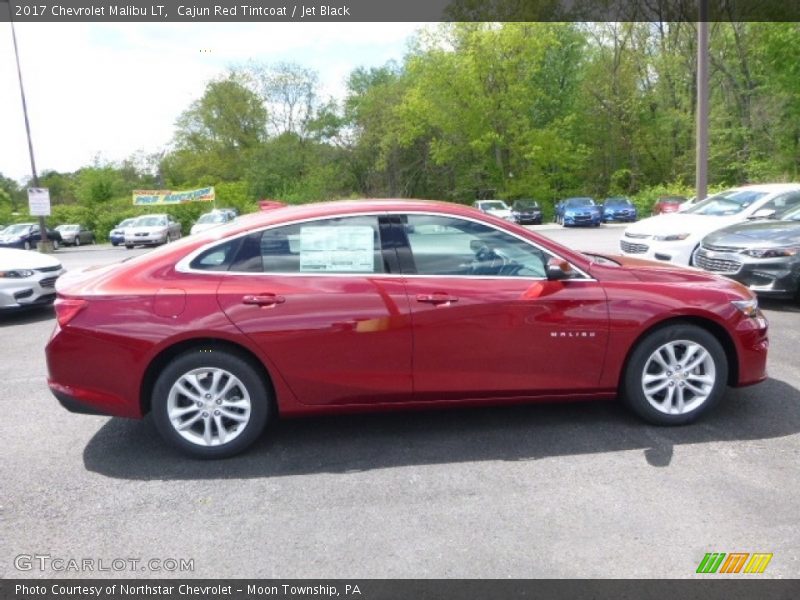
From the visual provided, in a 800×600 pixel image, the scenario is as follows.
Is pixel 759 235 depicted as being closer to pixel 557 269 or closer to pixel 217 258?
pixel 557 269

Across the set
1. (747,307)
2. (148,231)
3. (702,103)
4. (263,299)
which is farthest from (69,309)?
(148,231)

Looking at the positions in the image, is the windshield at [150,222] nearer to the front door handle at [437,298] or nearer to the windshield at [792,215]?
the windshield at [792,215]

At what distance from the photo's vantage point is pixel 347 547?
2938 millimetres

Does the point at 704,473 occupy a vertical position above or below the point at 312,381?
below

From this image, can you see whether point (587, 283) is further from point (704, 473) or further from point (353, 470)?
point (353, 470)

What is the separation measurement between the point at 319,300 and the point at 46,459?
202 cm

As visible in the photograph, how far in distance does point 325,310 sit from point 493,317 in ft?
3.40

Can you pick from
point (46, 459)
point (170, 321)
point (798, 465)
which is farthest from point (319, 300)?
point (798, 465)

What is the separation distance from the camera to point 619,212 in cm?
3247

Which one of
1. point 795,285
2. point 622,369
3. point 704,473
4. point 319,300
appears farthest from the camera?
point 795,285

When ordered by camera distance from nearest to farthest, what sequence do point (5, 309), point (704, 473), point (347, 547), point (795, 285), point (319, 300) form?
point (347, 547) → point (704, 473) → point (319, 300) → point (795, 285) → point (5, 309)

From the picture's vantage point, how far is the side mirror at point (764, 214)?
10.1 metres

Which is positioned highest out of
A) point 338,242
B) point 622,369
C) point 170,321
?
point 338,242

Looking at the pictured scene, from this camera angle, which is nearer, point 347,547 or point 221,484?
point 347,547
